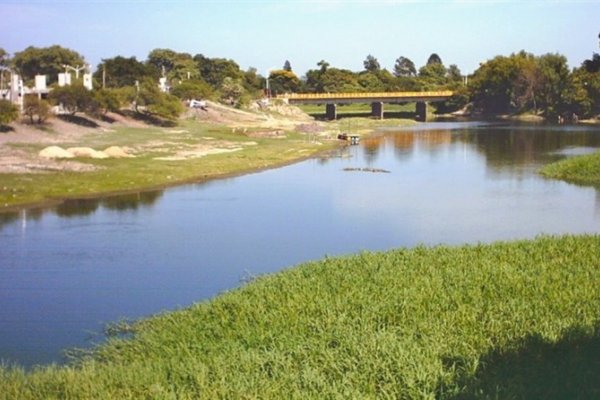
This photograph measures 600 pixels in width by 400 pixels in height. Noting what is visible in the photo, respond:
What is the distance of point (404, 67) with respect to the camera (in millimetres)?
189625

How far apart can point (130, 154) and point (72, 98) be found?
13.6 meters

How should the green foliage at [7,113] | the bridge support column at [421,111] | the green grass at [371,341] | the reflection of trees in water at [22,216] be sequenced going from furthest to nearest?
1. the bridge support column at [421,111]
2. the green foliage at [7,113]
3. the reflection of trees in water at [22,216]
4. the green grass at [371,341]

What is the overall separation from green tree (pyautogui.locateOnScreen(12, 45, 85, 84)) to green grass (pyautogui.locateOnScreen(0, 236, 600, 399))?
277 feet

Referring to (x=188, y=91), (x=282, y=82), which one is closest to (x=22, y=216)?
(x=188, y=91)

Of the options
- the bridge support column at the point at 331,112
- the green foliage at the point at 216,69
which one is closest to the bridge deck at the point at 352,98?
the bridge support column at the point at 331,112

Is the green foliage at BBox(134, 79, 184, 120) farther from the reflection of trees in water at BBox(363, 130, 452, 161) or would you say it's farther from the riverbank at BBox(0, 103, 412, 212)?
the reflection of trees in water at BBox(363, 130, 452, 161)

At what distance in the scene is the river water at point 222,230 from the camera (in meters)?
17.3

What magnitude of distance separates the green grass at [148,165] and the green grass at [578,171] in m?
17.0

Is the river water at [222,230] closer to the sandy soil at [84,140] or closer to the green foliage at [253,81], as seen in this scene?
the sandy soil at [84,140]

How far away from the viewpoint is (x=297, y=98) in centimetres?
11175

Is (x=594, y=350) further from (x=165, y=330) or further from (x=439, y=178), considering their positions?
(x=439, y=178)

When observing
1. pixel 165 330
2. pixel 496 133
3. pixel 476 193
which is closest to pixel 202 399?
pixel 165 330

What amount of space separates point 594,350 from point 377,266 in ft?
22.4

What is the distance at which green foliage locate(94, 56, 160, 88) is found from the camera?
94.1 metres
